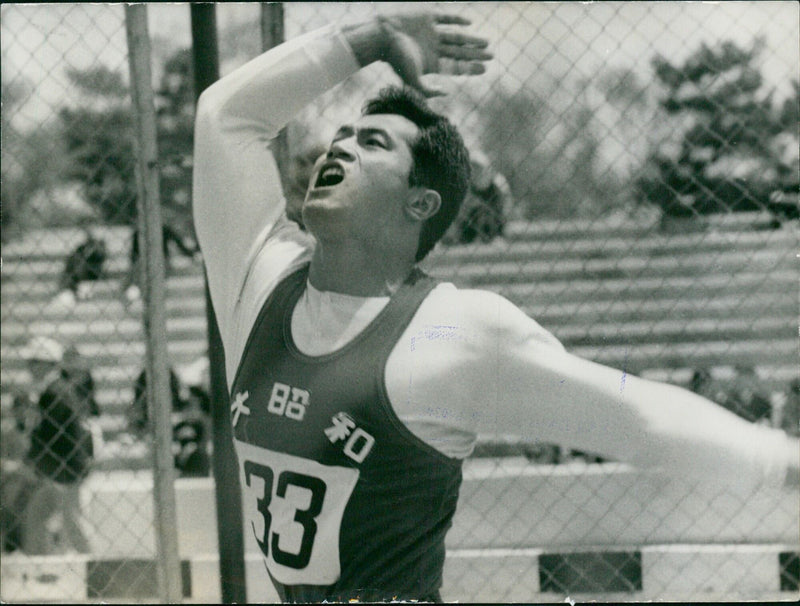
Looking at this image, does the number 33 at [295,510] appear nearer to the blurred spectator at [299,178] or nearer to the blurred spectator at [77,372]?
the blurred spectator at [77,372]

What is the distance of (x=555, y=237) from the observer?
243cm

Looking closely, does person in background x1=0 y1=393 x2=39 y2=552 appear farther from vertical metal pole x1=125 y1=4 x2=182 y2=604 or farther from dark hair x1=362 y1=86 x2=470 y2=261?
dark hair x1=362 y1=86 x2=470 y2=261

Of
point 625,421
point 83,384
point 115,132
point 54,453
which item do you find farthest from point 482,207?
point 54,453

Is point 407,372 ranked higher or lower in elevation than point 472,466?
higher

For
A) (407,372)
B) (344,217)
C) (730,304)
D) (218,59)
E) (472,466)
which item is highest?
(218,59)

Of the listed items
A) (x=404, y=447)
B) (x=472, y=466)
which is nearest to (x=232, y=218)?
(x=404, y=447)

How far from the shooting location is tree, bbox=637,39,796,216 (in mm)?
2389

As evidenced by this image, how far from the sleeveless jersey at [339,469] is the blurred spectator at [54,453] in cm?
49

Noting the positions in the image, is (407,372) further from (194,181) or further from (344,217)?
(194,181)

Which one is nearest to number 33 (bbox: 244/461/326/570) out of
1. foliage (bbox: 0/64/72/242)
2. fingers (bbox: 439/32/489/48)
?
foliage (bbox: 0/64/72/242)

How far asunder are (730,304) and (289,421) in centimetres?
124

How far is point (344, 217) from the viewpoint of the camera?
244cm

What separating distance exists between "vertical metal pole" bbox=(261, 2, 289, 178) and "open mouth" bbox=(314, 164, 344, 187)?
0.10 m

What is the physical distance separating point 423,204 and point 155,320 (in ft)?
2.80
